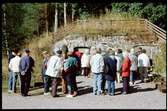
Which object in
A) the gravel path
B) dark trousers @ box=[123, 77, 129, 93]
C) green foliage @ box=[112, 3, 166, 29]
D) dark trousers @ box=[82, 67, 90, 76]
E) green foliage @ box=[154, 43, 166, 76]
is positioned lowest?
the gravel path

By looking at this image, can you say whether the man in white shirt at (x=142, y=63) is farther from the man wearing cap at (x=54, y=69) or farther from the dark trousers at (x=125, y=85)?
the man wearing cap at (x=54, y=69)

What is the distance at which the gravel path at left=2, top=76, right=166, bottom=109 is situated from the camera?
55.9ft

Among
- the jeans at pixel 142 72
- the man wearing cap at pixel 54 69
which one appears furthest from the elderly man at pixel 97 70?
the jeans at pixel 142 72

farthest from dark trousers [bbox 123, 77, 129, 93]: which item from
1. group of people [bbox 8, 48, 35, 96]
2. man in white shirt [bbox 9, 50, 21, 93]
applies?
man in white shirt [bbox 9, 50, 21, 93]

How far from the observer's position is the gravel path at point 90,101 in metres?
17.0

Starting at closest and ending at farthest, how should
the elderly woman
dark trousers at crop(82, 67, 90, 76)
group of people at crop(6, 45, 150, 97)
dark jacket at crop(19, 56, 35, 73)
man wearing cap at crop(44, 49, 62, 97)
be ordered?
man wearing cap at crop(44, 49, 62, 97) → group of people at crop(6, 45, 150, 97) → dark jacket at crop(19, 56, 35, 73) → the elderly woman → dark trousers at crop(82, 67, 90, 76)

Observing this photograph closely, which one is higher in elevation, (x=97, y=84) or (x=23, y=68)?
(x=23, y=68)

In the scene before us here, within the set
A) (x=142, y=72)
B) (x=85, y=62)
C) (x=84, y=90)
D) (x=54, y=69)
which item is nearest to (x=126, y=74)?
(x=84, y=90)

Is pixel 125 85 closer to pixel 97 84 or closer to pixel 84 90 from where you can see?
pixel 97 84

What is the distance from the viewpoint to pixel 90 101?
18.2 meters

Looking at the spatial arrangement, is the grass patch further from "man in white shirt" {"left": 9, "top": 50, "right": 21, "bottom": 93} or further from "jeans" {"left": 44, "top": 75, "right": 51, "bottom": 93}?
"jeans" {"left": 44, "top": 75, "right": 51, "bottom": 93}

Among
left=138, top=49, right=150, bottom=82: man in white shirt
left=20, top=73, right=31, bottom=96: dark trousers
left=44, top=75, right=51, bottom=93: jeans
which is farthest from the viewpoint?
left=138, top=49, right=150, bottom=82: man in white shirt

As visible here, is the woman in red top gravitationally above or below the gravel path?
above

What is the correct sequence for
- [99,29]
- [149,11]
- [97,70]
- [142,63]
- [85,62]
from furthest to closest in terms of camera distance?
[149,11] → [99,29] → [85,62] → [142,63] → [97,70]
